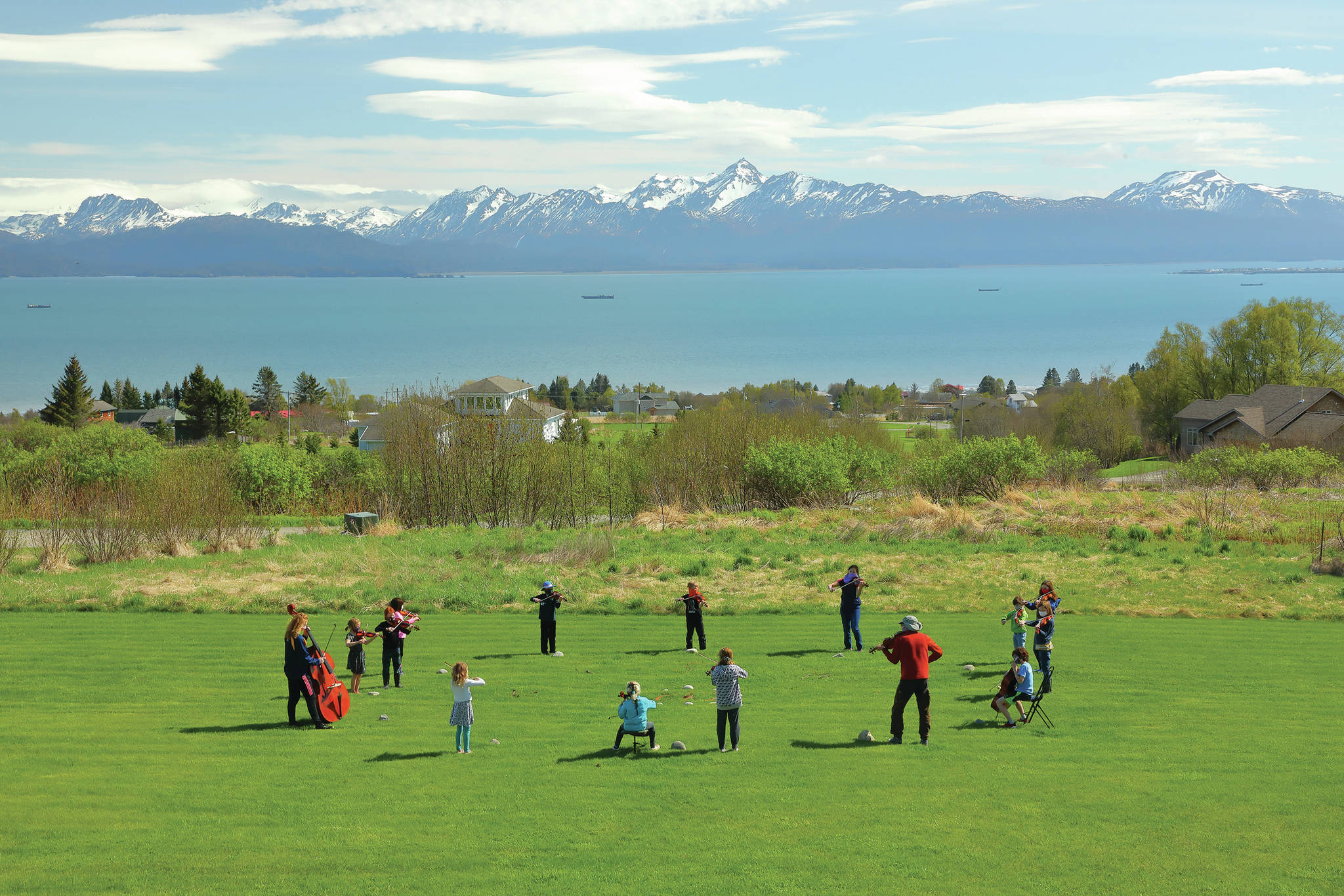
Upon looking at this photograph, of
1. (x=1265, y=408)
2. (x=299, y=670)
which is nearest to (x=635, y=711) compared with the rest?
(x=299, y=670)

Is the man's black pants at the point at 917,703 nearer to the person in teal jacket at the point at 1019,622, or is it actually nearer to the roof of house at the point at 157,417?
the person in teal jacket at the point at 1019,622

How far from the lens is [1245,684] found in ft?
57.2

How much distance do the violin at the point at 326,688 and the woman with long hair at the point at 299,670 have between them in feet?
0.23

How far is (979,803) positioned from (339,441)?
4040 inches

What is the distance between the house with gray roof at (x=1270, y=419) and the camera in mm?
70625

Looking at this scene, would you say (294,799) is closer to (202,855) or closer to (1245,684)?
(202,855)

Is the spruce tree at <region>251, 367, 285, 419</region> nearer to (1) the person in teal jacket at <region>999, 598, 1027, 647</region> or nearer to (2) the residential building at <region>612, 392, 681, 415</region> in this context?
(2) the residential building at <region>612, 392, 681, 415</region>

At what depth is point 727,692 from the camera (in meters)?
13.0

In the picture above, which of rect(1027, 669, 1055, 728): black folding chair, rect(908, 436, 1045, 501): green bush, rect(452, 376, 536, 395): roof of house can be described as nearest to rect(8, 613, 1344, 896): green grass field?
rect(1027, 669, 1055, 728): black folding chair

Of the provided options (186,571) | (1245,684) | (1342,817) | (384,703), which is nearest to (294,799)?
(384,703)

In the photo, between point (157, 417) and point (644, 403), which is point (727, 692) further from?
point (644, 403)

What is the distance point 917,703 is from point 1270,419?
249 ft

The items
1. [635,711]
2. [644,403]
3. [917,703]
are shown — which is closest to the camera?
[635,711]

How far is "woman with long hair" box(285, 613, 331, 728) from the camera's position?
14.0m
